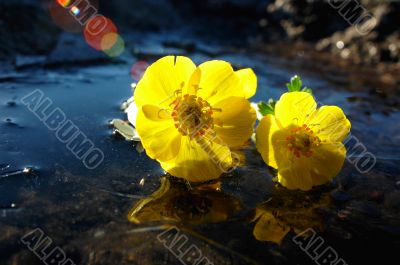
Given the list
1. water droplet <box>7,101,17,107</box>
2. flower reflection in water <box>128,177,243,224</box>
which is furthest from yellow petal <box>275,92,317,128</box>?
water droplet <box>7,101,17,107</box>

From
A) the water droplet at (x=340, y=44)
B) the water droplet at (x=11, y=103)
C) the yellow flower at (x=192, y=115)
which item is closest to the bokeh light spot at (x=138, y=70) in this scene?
the water droplet at (x=11, y=103)

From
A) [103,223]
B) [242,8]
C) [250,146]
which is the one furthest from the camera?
[242,8]

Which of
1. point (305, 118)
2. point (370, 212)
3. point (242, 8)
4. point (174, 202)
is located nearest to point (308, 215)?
point (370, 212)

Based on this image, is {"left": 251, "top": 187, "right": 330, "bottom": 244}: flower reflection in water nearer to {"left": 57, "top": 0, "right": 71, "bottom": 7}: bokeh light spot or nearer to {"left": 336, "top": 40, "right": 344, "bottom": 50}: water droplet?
{"left": 336, "top": 40, "right": 344, "bottom": 50}: water droplet

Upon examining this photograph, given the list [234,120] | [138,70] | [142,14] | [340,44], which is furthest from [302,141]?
[142,14]

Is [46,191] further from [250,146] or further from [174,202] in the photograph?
[250,146]

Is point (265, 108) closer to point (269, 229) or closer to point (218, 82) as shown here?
point (218, 82)

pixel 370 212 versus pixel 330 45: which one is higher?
pixel 330 45
